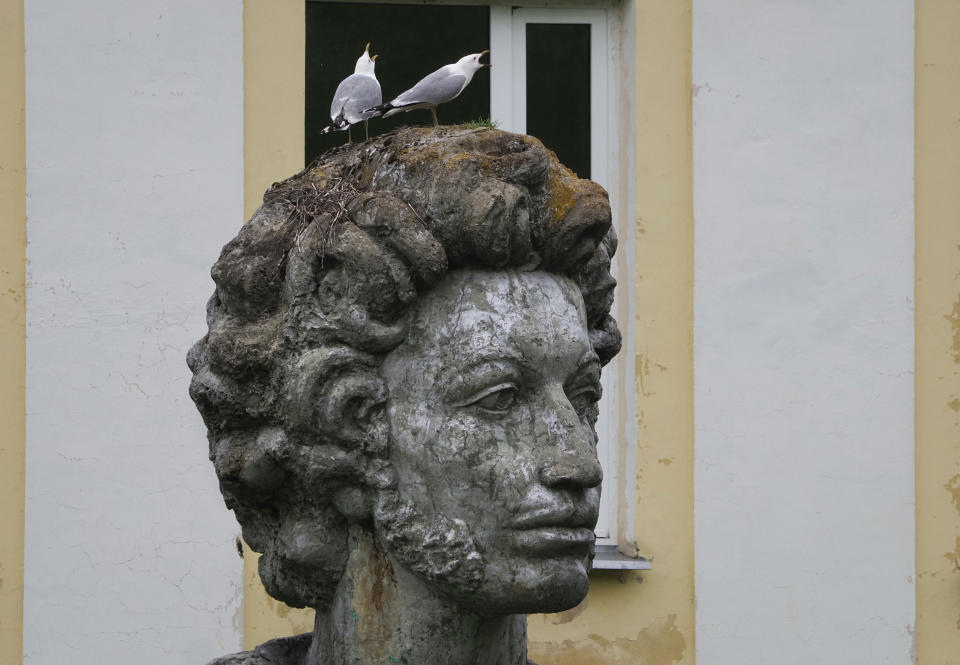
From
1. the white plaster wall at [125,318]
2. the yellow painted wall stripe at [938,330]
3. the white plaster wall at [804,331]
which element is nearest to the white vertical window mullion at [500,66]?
the white plaster wall at [804,331]

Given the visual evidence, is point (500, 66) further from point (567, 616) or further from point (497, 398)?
point (497, 398)

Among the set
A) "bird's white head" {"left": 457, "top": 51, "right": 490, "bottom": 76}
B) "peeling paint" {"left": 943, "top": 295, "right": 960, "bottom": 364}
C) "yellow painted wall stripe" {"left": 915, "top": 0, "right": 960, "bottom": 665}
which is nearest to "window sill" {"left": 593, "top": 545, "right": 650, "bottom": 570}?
"yellow painted wall stripe" {"left": 915, "top": 0, "right": 960, "bottom": 665}

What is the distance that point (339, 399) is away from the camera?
2729 mm

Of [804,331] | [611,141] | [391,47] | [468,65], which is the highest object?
[391,47]

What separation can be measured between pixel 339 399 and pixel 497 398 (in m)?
0.30

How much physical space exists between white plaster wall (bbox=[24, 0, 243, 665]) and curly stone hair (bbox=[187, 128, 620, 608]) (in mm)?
3035

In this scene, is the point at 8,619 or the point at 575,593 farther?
the point at 8,619

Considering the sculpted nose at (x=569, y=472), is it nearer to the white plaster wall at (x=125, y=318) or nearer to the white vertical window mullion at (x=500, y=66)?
the white plaster wall at (x=125, y=318)

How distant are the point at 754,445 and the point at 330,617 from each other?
3.49 meters

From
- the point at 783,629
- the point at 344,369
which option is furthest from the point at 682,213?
the point at 344,369

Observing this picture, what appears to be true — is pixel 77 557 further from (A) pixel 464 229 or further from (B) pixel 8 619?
(A) pixel 464 229

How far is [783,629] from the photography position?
606 centimetres

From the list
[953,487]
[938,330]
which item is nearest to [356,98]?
[938,330]

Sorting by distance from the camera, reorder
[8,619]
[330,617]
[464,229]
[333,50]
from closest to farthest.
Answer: [464,229] → [330,617] → [8,619] → [333,50]
